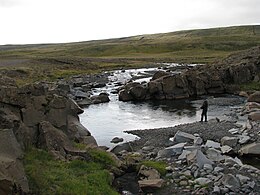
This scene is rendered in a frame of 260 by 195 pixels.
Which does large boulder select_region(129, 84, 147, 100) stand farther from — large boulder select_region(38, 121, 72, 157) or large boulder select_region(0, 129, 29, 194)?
large boulder select_region(0, 129, 29, 194)

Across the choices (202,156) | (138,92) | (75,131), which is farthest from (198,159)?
(138,92)

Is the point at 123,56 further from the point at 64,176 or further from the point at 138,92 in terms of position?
the point at 64,176

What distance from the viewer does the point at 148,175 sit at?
24453mm

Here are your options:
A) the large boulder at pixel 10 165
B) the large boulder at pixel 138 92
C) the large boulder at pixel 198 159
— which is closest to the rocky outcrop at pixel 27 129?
the large boulder at pixel 10 165

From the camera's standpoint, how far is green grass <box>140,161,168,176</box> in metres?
25.5

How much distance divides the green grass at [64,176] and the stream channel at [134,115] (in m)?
12.6

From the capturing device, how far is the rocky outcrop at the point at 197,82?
217 ft

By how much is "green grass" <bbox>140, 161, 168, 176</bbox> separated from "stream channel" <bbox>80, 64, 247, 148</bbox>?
8880mm

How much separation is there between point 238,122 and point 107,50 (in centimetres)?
15713

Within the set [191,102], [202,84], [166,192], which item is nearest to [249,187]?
[166,192]

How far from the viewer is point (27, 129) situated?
23.6 meters

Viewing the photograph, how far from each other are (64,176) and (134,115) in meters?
31.5

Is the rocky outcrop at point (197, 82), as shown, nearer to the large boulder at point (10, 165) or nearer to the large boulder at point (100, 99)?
the large boulder at point (100, 99)

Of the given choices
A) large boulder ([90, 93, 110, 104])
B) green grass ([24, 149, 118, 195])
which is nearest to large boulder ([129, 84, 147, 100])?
large boulder ([90, 93, 110, 104])
